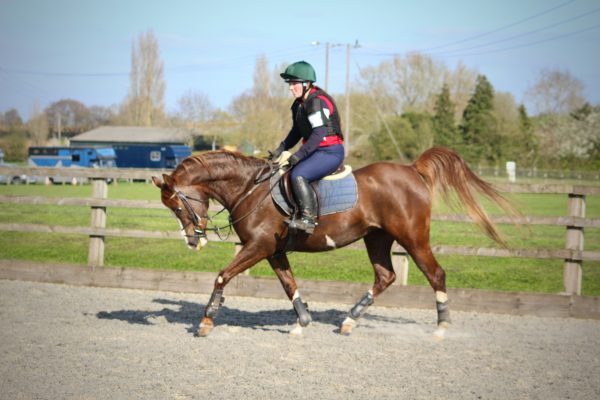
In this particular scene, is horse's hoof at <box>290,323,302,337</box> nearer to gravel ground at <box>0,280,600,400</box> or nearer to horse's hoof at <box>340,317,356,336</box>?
gravel ground at <box>0,280,600,400</box>

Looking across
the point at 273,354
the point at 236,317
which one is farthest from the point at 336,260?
the point at 273,354

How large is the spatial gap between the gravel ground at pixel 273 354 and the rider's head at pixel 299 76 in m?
2.67

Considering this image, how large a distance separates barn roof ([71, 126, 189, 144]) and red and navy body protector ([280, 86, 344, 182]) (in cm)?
6764

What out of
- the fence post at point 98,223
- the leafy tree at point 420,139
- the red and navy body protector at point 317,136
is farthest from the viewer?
the leafy tree at point 420,139

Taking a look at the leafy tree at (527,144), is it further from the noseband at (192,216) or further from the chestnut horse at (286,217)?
the noseband at (192,216)

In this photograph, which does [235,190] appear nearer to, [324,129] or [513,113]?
[324,129]

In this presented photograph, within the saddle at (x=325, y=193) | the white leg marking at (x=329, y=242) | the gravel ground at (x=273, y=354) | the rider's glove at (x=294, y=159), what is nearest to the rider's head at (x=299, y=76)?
the rider's glove at (x=294, y=159)

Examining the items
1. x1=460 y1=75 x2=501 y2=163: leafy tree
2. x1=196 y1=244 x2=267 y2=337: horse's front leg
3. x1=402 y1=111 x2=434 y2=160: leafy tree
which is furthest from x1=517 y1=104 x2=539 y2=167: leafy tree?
x1=196 y1=244 x2=267 y2=337: horse's front leg

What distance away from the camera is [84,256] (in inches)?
474

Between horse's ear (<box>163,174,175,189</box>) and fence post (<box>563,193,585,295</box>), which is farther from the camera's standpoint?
fence post (<box>563,193,585,295</box>)

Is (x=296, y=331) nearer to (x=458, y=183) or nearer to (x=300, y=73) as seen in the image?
(x=458, y=183)

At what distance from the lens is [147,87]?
84625mm

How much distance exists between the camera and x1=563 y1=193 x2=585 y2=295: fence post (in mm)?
8312

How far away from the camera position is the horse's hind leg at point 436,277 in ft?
22.8
